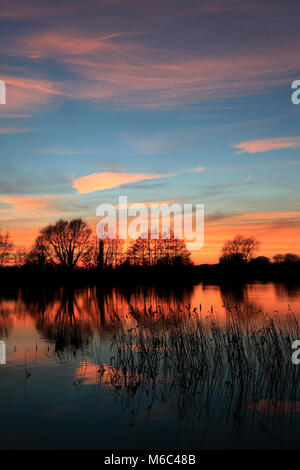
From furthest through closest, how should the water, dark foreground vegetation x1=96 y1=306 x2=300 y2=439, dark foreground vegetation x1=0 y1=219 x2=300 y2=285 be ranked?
1. dark foreground vegetation x1=0 y1=219 x2=300 y2=285
2. dark foreground vegetation x1=96 y1=306 x2=300 y2=439
3. the water

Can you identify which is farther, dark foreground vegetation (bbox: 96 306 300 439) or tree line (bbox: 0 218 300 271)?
tree line (bbox: 0 218 300 271)

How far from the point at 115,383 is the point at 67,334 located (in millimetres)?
9119

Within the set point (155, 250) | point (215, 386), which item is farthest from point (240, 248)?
point (215, 386)

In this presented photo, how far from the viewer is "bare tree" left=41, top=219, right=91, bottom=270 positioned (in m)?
67.4

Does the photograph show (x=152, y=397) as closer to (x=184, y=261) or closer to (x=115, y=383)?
(x=115, y=383)

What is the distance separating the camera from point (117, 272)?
6606 cm

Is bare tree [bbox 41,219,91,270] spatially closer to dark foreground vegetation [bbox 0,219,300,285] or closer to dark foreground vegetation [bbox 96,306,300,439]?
dark foreground vegetation [bbox 0,219,300,285]

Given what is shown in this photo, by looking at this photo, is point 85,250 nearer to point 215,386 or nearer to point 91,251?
point 91,251

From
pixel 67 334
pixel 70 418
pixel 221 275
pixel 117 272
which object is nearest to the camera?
pixel 70 418

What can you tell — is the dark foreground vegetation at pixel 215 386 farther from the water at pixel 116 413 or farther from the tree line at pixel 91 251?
the tree line at pixel 91 251

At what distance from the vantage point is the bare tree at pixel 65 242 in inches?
2653

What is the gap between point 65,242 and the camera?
225 feet

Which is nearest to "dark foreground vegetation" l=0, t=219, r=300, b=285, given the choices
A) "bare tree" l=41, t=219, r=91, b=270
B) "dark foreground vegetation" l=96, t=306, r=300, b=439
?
"bare tree" l=41, t=219, r=91, b=270

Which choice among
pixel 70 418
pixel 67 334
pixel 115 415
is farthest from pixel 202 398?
pixel 67 334
